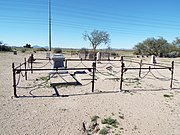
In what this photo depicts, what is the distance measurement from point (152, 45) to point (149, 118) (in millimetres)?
46755

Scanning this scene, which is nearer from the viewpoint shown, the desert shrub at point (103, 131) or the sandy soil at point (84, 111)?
the desert shrub at point (103, 131)

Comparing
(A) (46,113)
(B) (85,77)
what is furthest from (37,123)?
(B) (85,77)

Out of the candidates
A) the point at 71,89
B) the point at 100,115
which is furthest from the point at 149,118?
the point at 71,89

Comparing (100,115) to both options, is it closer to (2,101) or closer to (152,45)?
(2,101)

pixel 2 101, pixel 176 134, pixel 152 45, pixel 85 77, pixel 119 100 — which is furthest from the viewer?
pixel 152 45

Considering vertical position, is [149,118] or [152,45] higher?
[152,45]

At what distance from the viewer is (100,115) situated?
15.5ft

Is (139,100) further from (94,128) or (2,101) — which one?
(2,101)

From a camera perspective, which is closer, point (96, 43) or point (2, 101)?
point (2, 101)

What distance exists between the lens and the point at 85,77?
32.8ft

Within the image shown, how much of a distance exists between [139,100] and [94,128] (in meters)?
2.64

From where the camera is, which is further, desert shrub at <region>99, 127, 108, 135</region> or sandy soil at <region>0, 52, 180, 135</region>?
sandy soil at <region>0, 52, 180, 135</region>

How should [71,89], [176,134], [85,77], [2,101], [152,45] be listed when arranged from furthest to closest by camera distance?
1. [152,45]
2. [85,77]
3. [71,89]
4. [2,101]
5. [176,134]

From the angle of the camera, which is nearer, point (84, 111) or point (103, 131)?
point (103, 131)
